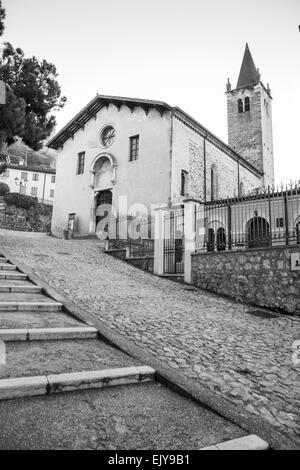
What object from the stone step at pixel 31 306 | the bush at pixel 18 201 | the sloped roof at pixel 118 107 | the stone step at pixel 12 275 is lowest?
the stone step at pixel 31 306

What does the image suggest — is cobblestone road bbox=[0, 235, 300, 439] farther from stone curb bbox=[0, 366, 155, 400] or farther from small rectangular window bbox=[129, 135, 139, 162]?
small rectangular window bbox=[129, 135, 139, 162]

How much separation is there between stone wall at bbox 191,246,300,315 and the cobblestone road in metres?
0.57

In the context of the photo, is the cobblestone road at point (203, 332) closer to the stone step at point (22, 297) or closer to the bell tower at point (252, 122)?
the stone step at point (22, 297)

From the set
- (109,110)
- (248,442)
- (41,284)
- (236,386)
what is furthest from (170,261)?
(109,110)

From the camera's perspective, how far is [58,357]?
292cm

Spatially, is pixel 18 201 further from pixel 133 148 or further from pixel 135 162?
pixel 135 162

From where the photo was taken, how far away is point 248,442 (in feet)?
6.46

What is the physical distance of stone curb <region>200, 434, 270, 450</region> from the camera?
1875 mm

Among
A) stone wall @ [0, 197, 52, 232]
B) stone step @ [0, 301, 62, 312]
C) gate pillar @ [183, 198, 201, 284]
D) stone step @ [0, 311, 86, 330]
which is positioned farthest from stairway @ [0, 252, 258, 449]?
stone wall @ [0, 197, 52, 232]

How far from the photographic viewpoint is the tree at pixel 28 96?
9.42 metres

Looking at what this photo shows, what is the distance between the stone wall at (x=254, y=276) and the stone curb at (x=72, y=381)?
5586 millimetres

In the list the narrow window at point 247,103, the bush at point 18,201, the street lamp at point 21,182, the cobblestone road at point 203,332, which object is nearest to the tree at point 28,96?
the cobblestone road at point 203,332

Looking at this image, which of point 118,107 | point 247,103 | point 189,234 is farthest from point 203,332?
point 247,103

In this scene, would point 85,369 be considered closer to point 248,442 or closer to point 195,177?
point 248,442
